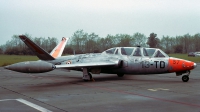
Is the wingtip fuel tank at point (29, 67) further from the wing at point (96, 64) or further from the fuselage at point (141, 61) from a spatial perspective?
the fuselage at point (141, 61)

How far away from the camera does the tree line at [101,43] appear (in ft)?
181

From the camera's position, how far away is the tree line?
181 feet

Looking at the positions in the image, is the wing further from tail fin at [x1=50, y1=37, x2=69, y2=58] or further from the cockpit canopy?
tail fin at [x1=50, y1=37, x2=69, y2=58]

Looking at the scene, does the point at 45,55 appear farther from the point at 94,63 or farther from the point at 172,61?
the point at 172,61

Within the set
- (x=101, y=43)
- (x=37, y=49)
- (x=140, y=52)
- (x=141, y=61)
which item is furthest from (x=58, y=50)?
(x=101, y=43)

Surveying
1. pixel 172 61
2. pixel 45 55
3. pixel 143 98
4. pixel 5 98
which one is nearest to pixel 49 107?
pixel 5 98

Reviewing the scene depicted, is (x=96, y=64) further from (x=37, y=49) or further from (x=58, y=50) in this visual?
(x=58, y=50)

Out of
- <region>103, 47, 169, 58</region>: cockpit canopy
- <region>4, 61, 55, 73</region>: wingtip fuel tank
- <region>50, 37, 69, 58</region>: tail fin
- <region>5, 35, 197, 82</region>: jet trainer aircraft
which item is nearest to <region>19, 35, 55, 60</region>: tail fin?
<region>5, 35, 197, 82</region>: jet trainer aircraft

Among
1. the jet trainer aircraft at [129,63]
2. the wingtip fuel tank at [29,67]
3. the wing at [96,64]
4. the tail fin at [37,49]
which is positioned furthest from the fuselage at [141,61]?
the wingtip fuel tank at [29,67]

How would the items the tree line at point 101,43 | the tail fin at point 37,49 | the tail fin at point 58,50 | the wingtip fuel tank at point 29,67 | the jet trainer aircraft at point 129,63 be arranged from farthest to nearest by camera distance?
the tree line at point 101,43 < the tail fin at point 58,50 < the tail fin at point 37,49 < the jet trainer aircraft at point 129,63 < the wingtip fuel tank at point 29,67

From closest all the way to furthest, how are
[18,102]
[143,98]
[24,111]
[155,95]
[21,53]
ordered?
[24,111]
[18,102]
[143,98]
[155,95]
[21,53]

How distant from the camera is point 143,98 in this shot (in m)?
10.8

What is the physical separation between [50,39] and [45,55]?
71.0m

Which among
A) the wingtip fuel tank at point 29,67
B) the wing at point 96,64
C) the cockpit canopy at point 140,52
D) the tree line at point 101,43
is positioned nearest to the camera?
the wingtip fuel tank at point 29,67
